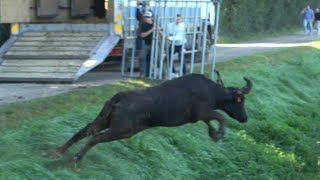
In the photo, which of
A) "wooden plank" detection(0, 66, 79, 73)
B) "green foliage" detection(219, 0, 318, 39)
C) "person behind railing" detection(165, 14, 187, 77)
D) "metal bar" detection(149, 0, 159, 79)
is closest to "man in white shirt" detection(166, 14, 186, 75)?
A: "person behind railing" detection(165, 14, 187, 77)

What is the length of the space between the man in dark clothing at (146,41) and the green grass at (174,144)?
72 cm

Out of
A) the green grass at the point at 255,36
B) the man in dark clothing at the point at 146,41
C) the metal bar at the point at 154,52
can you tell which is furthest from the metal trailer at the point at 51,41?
the green grass at the point at 255,36

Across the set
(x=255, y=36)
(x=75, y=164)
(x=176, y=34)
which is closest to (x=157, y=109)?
(x=75, y=164)

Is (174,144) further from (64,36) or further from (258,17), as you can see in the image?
(258,17)

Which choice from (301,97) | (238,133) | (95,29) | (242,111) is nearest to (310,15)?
(301,97)

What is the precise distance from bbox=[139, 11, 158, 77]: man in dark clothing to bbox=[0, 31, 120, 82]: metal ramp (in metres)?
0.73

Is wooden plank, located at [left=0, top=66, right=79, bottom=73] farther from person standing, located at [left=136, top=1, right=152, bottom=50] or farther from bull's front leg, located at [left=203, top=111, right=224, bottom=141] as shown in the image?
bull's front leg, located at [left=203, top=111, right=224, bottom=141]

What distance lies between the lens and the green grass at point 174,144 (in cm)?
790

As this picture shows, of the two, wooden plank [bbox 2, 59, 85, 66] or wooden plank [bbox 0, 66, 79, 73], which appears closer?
wooden plank [bbox 0, 66, 79, 73]

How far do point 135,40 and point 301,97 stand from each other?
4527 mm

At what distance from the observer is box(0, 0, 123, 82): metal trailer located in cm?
1444

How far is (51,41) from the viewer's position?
1545 cm

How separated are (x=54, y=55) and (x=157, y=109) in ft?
24.8

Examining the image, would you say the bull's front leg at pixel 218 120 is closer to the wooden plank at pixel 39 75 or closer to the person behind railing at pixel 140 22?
the wooden plank at pixel 39 75
